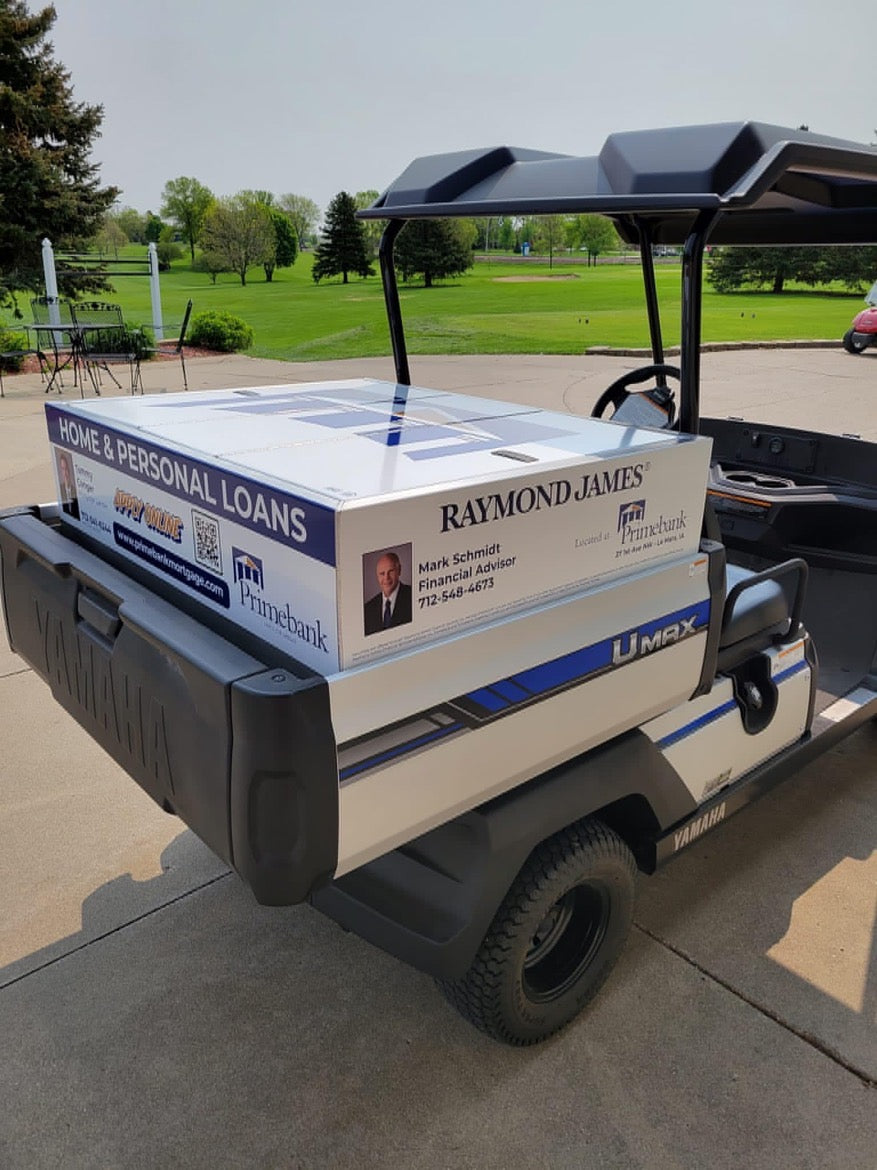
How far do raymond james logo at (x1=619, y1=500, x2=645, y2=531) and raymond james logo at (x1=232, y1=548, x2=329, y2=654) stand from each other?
69 cm

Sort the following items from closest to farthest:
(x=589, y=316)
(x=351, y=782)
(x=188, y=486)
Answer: (x=351, y=782) < (x=188, y=486) < (x=589, y=316)

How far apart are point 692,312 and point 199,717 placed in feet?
4.31

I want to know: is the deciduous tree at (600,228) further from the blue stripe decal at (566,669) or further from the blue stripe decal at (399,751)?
the blue stripe decal at (399,751)

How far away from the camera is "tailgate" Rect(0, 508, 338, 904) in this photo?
1399mm

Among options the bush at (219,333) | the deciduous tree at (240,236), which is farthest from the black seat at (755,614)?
the deciduous tree at (240,236)

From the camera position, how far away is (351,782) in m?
1.47

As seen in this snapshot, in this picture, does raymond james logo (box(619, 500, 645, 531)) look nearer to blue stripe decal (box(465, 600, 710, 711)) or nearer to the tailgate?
blue stripe decal (box(465, 600, 710, 711))

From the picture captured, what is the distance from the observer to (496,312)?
1030 inches

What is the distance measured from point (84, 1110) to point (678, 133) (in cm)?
233

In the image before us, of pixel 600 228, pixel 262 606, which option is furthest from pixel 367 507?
pixel 600 228

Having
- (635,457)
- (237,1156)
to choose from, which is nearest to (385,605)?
(635,457)

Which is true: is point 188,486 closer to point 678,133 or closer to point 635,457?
point 635,457

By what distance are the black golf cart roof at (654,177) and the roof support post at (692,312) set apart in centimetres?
5

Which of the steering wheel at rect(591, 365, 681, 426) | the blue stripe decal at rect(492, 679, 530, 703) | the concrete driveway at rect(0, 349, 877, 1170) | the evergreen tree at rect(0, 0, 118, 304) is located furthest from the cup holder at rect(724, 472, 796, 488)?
the evergreen tree at rect(0, 0, 118, 304)
